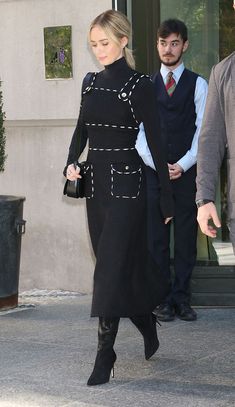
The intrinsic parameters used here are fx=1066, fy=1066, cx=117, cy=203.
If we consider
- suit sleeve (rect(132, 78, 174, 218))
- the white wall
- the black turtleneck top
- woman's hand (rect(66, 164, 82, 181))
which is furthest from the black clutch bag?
the white wall

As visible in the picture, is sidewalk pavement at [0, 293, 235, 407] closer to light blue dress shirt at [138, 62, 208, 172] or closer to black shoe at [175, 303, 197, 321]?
black shoe at [175, 303, 197, 321]

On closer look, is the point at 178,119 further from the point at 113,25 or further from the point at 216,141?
the point at 216,141

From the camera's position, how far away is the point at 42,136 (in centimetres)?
928

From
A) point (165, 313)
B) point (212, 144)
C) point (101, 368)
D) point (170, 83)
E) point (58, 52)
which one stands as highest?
point (58, 52)

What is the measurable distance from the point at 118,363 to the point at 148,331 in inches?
12.5

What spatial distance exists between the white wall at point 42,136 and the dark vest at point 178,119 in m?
1.48

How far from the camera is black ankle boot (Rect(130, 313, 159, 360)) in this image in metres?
6.26

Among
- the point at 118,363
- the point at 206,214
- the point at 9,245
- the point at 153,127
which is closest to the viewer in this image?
the point at 206,214

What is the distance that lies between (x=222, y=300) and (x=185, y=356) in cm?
169

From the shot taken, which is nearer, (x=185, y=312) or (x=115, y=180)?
(x=115, y=180)

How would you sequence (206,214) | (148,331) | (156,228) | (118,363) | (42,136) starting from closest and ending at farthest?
(206,214), (148,331), (118,363), (156,228), (42,136)

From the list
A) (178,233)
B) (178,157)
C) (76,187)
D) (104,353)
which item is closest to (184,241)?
(178,233)

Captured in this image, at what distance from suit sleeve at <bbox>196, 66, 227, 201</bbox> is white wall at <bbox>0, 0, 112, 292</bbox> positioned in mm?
4220

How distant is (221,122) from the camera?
4.80 m
